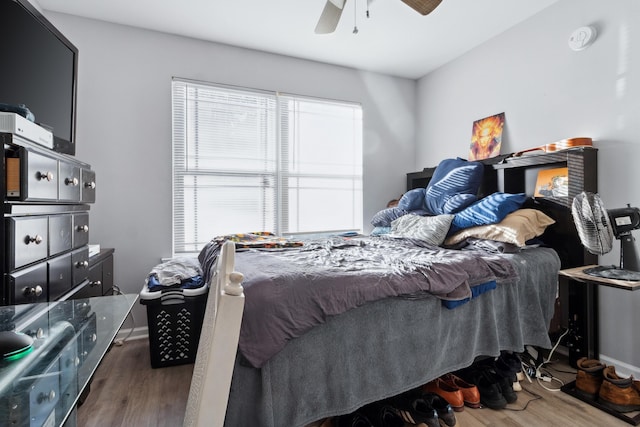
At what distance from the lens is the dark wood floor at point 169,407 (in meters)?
1.58

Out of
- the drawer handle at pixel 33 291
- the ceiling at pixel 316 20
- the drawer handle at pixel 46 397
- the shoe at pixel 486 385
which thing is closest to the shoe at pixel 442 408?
the shoe at pixel 486 385

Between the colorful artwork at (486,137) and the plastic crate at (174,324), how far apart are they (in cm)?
268

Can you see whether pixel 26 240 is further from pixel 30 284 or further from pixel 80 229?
pixel 80 229

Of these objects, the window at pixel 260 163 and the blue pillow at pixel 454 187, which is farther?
the window at pixel 260 163

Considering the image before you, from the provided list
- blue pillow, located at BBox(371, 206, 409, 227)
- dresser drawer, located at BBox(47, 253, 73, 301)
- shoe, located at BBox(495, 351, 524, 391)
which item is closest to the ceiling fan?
blue pillow, located at BBox(371, 206, 409, 227)

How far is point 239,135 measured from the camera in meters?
3.17

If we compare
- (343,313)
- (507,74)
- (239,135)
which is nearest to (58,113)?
(239,135)

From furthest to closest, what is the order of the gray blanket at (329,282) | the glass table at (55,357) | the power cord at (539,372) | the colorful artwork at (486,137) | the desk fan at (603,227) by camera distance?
the colorful artwork at (486,137) < the power cord at (539,372) < the desk fan at (603,227) < the gray blanket at (329,282) < the glass table at (55,357)

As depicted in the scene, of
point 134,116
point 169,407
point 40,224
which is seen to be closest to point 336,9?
point 40,224

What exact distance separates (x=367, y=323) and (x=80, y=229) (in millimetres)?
1573

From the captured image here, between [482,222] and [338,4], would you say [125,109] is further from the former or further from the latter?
[482,222]

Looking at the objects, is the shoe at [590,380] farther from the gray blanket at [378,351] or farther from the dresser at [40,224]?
the dresser at [40,224]

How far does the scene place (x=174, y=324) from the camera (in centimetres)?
222

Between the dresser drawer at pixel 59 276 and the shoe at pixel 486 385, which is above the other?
the dresser drawer at pixel 59 276
